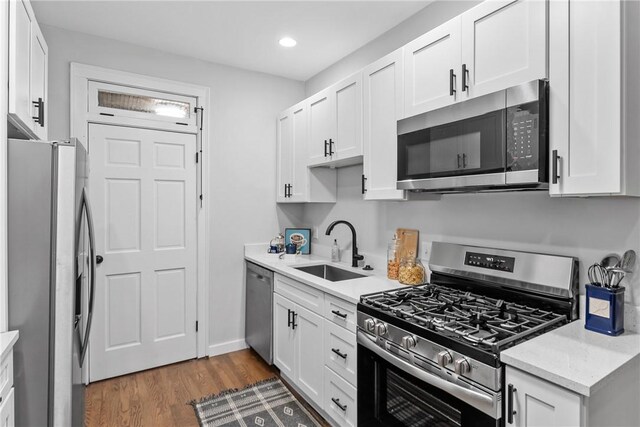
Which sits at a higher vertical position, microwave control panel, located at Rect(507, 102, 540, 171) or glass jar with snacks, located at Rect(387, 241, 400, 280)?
microwave control panel, located at Rect(507, 102, 540, 171)

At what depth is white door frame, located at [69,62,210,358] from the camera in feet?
8.80

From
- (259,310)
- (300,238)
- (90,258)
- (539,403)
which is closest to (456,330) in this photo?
(539,403)

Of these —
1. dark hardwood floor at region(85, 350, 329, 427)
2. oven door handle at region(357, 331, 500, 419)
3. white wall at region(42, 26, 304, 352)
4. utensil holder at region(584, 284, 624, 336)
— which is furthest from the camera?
white wall at region(42, 26, 304, 352)

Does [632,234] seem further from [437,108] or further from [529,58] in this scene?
[437,108]

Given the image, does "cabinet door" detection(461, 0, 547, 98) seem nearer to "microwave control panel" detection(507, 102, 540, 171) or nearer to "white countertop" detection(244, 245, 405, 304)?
"microwave control panel" detection(507, 102, 540, 171)

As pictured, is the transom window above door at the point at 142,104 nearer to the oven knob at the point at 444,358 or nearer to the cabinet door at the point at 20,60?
the cabinet door at the point at 20,60

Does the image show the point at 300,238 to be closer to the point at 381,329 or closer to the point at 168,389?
the point at 168,389

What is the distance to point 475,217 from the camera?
201 cm

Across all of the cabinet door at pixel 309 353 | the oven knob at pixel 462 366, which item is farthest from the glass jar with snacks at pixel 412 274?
the oven knob at pixel 462 366

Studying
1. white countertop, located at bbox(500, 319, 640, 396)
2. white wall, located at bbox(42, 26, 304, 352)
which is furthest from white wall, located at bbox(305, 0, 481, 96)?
white countertop, located at bbox(500, 319, 640, 396)

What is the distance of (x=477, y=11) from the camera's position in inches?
64.6

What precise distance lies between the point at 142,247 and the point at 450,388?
→ 2.57 m

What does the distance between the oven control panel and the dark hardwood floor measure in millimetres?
1367

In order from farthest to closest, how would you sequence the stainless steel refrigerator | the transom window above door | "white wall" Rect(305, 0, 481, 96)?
the transom window above door, "white wall" Rect(305, 0, 481, 96), the stainless steel refrigerator
